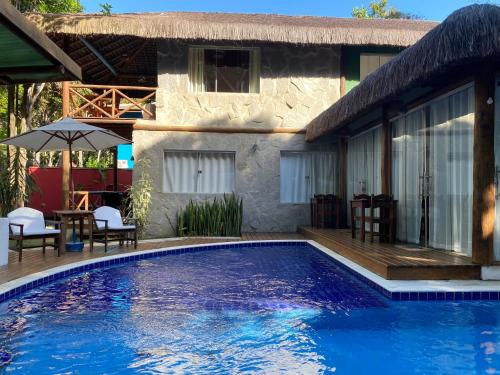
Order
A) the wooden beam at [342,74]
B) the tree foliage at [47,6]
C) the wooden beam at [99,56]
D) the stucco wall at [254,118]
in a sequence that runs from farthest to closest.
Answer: the tree foliage at [47,6] < the wooden beam at [342,74] < the stucco wall at [254,118] < the wooden beam at [99,56]

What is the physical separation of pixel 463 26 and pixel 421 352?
3.35 metres

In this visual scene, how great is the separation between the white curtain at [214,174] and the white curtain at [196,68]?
65.6 inches

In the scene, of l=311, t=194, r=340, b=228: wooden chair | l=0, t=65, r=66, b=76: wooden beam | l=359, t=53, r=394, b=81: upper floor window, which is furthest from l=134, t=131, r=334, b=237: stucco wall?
l=0, t=65, r=66, b=76: wooden beam

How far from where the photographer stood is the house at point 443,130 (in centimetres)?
499

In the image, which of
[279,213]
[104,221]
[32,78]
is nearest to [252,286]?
[104,221]

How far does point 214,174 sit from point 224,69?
8.65ft

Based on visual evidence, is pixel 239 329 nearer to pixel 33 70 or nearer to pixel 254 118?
pixel 33 70

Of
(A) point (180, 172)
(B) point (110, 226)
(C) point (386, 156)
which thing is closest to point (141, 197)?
(A) point (180, 172)

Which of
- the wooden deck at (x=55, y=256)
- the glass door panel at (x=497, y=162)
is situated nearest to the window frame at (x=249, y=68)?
the wooden deck at (x=55, y=256)

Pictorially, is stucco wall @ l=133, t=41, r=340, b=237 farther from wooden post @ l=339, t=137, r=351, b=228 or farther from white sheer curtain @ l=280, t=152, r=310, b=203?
wooden post @ l=339, t=137, r=351, b=228

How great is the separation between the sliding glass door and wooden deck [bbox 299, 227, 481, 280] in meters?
0.38

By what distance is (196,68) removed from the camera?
11594 mm

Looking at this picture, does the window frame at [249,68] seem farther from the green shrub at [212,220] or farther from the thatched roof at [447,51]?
the thatched roof at [447,51]

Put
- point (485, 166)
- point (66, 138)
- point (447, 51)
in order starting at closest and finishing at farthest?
point (447, 51), point (485, 166), point (66, 138)
